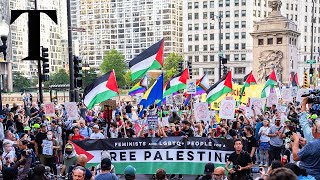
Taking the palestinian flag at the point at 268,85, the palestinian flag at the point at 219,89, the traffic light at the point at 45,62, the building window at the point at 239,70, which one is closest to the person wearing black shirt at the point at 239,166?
the traffic light at the point at 45,62

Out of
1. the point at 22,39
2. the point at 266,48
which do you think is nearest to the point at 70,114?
the point at 266,48

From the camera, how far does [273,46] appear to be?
56.0 meters

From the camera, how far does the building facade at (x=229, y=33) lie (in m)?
100

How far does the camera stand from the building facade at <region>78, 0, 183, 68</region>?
5290 inches

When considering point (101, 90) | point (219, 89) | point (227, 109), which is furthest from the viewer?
point (219, 89)

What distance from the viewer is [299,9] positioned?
107625 millimetres

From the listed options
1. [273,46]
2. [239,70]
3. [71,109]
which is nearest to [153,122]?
[71,109]

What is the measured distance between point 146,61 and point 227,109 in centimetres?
351

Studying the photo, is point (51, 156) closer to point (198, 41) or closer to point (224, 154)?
point (224, 154)

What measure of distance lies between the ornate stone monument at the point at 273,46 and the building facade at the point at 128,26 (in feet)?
247

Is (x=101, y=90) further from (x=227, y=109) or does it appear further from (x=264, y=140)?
(x=264, y=140)

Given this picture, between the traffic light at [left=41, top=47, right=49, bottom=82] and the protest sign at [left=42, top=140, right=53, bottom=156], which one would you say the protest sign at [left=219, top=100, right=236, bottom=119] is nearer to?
the protest sign at [left=42, top=140, right=53, bottom=156]

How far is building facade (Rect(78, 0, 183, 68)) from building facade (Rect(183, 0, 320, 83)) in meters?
27.9

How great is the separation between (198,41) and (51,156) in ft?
306
